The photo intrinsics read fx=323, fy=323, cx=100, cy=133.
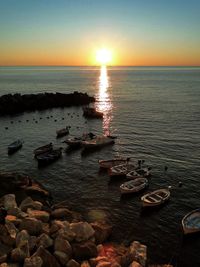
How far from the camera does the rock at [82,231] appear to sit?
3070 centimetres

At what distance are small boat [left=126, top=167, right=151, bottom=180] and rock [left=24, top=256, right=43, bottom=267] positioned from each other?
26.9 m

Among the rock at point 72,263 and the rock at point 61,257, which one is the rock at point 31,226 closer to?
the rock at point 61,257

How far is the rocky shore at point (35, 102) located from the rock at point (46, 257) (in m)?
91.0

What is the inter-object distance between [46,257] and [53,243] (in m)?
2.65

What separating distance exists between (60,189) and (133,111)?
7382 cm

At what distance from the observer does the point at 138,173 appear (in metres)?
52.3

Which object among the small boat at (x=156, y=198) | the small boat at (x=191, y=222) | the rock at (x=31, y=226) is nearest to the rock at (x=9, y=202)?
the rock at (x=31, y=226)

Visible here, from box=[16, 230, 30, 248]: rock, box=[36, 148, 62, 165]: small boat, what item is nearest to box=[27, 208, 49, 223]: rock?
box=[16, 230, 30, 248]: rock

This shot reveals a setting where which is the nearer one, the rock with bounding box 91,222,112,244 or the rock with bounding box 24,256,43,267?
the rock with bounding box 24,256,43,267

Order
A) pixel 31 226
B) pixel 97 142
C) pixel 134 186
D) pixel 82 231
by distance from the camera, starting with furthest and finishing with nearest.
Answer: pixel 97 142 < pixel 134 186 < pixel 31 226 < pixel 82 231

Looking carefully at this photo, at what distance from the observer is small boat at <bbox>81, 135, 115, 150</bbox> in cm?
6856

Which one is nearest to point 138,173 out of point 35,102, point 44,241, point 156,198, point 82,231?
point 156,198

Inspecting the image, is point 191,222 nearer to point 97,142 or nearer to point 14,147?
point 97,142

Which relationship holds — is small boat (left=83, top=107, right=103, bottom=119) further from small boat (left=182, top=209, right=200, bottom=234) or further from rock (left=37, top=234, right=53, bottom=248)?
rock (left=37, top=234, right=53, bottom=248)
